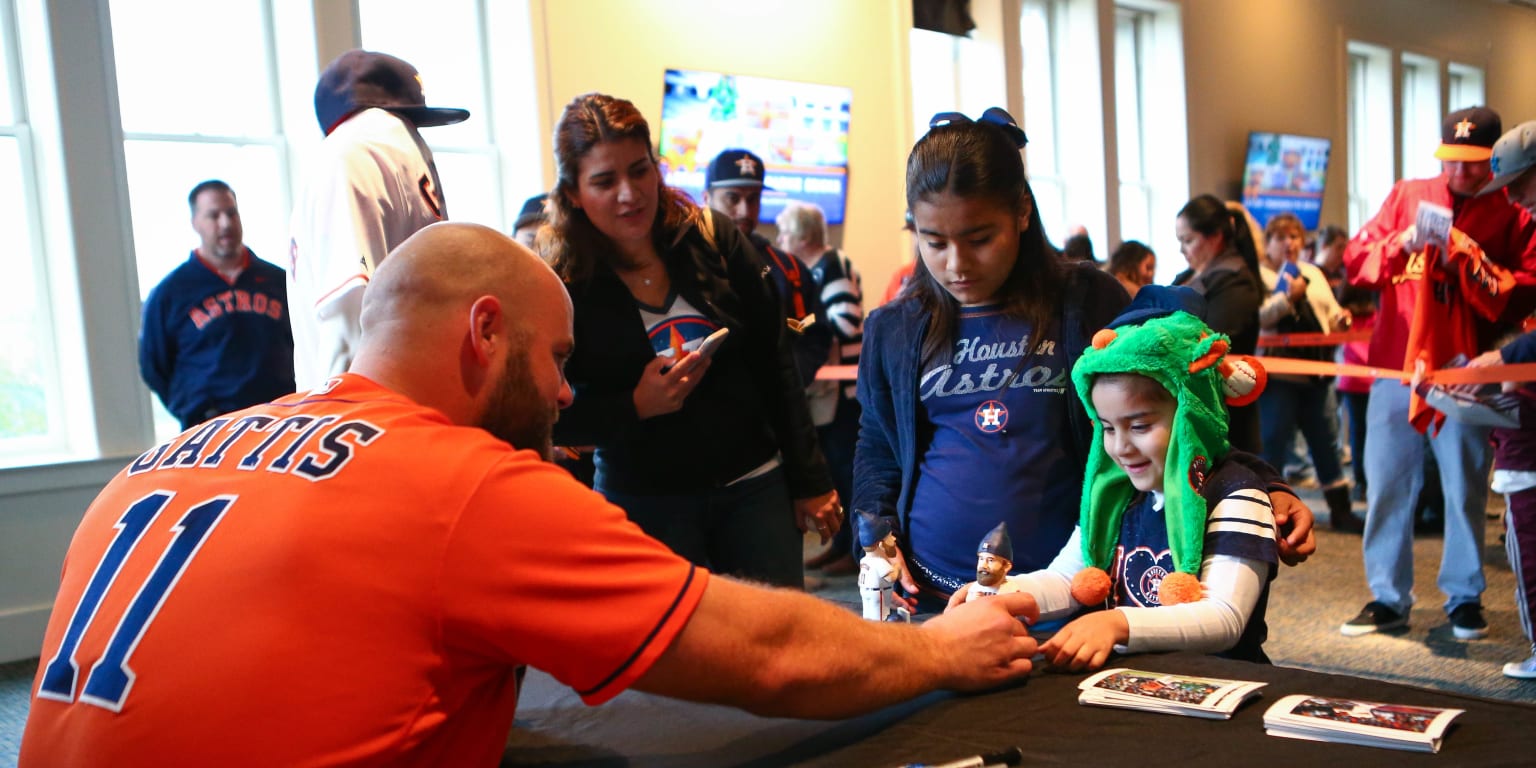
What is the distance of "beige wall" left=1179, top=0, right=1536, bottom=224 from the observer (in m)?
10.4

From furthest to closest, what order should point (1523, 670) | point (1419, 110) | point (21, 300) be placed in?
1. point (1419, 110)
2. point (21, 300)
3. point (1523, 670)

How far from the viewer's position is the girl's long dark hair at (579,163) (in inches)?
90.3

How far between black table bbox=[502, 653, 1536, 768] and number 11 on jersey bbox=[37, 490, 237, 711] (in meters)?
0.49

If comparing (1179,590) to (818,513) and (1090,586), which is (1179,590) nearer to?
(1090,586)

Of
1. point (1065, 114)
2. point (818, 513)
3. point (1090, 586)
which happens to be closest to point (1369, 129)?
point (1065, 114)

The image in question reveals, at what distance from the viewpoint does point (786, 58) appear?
7.20 m

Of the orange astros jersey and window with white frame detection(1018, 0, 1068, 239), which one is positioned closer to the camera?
the orange astros jersey

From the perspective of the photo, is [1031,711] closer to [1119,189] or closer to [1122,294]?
[1122,294]

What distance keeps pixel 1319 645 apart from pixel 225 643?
3.87 m

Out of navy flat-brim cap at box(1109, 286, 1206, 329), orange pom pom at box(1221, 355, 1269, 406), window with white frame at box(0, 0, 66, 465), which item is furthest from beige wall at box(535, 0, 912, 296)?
orange pom pom at box(1221, 355, 1269, 406)

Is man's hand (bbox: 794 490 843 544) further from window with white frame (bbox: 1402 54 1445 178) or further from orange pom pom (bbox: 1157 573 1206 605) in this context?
window with white frame (bbox: 1402 54 1445 178)

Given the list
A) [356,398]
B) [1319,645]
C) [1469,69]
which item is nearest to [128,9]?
[356,398]

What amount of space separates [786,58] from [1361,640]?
481 cm

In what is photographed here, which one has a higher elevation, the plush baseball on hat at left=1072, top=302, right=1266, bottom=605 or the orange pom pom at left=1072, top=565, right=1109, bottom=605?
the plush baseball on hat at left=1072, top=302, right=1266, bottom=605
